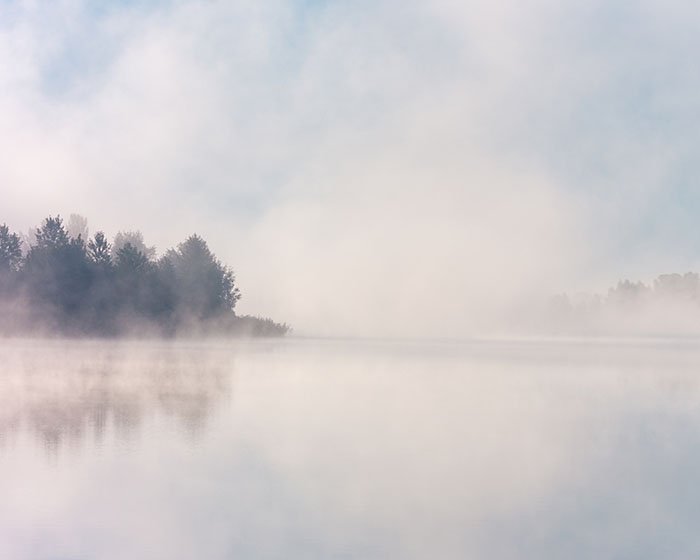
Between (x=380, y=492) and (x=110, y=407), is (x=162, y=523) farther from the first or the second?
(x=110, y=407)

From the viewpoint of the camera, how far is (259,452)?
14.1 metres

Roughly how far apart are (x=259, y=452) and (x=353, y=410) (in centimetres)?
622

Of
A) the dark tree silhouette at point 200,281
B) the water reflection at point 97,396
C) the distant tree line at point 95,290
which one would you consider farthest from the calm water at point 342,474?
the dark tree silhouette at point 200,281

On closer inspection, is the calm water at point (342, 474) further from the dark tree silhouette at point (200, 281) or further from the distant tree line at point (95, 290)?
the dark tree silhouette at point (200, 281)

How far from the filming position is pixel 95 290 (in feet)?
245

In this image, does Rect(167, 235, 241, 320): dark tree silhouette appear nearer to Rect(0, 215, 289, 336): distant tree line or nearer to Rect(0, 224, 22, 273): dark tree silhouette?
Rect(0, 215, 289, 336): distant tree line

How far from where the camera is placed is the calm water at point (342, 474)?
30.0 feet

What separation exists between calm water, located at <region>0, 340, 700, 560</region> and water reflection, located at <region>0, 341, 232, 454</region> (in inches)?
4.2

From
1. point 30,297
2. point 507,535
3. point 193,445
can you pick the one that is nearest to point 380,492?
point 507,535

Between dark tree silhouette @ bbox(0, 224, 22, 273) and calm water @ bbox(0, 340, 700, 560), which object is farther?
dark tree silhouette @ bbox(0, 224, 22, 273)

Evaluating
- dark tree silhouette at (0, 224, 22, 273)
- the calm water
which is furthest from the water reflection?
dark tree silhouette at (0, 224, 22, 273)

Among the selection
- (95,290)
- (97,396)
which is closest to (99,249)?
(95,290)

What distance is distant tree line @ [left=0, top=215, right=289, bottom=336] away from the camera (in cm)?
7331

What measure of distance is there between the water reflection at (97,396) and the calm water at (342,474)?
0.11 metres
